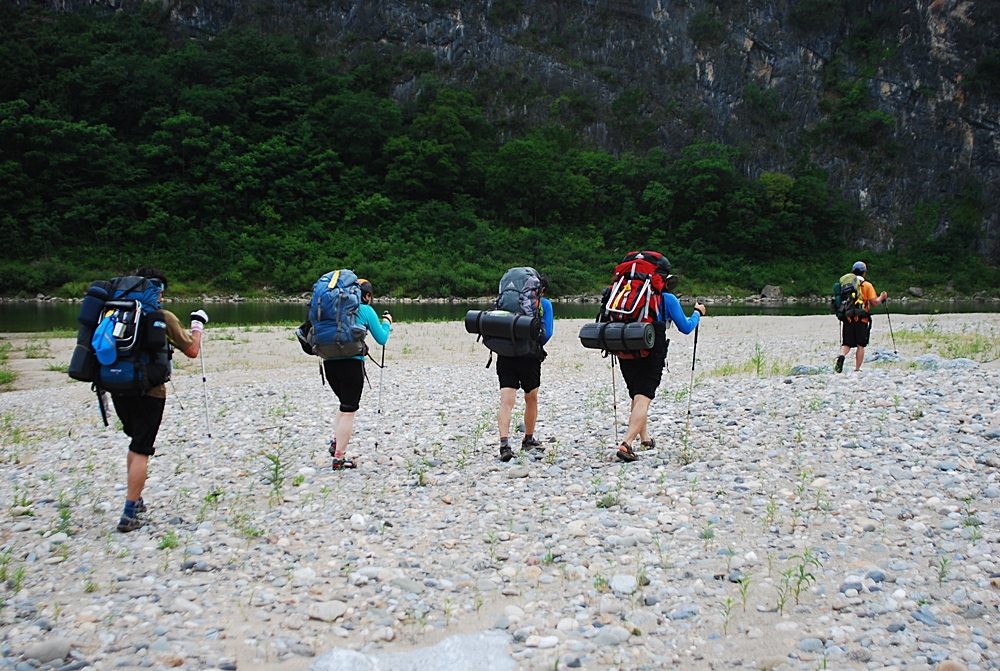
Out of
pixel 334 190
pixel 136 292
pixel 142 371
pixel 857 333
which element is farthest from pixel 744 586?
pixel 334 190

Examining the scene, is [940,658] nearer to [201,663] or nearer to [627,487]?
[627,487]

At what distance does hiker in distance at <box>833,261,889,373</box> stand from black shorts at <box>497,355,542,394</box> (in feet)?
27.9

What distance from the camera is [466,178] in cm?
8362

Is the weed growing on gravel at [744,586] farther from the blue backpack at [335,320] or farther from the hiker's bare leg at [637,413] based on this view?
the blue backpack at [335,320]

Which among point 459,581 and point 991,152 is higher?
point 991,152

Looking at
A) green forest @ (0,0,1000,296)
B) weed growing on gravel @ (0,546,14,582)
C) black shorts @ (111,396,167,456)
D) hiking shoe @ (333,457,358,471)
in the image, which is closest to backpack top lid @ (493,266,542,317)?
hiking shoe @ (333,457,358,471)

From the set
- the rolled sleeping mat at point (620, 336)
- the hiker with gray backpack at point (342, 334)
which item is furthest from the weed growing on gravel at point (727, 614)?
the hiker with gray backpack at point (342, 334)

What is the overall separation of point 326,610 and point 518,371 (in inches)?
155

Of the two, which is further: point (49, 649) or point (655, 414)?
point (655, 414)

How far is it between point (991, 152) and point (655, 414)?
115m

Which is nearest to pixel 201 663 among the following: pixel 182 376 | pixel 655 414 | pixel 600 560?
pixel 600 560

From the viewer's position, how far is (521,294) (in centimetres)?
791

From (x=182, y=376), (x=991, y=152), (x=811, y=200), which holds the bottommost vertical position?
(x=182, y=376)

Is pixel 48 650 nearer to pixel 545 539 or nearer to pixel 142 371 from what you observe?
pixel 142 371
